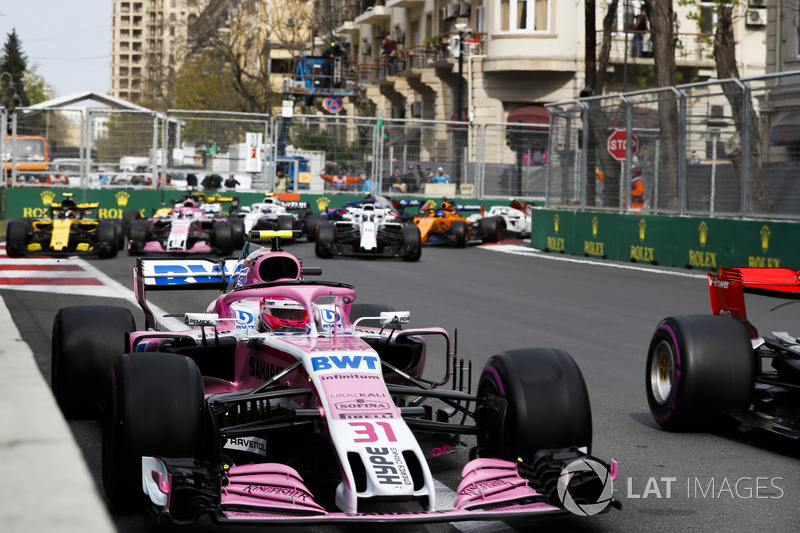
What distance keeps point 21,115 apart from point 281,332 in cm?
2801

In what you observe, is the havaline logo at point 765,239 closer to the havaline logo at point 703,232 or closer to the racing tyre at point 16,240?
the havaline logo at point 703,232

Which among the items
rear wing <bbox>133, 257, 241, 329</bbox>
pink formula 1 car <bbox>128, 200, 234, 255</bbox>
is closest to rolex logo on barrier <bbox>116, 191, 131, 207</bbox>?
pink formula 1 car <bbox>128, 200, 234, 255</bbox>

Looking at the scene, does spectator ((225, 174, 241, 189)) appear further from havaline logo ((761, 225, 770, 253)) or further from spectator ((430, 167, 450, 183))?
havaline logo ((761, 225, 770, 253))

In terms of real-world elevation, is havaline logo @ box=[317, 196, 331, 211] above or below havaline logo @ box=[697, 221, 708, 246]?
above

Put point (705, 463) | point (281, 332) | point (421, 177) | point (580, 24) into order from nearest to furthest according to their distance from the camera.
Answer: point (705, 463) < point (281, 332) < point (421, 177) < point (580, 24)

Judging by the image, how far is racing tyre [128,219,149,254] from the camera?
20.8 metres

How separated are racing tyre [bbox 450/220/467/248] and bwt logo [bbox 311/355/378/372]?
68.6 feet

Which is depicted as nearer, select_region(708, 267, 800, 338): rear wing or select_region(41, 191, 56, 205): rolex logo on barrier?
select_region(708, 267, 800, 338): rear wing

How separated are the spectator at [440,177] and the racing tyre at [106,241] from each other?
16344mm

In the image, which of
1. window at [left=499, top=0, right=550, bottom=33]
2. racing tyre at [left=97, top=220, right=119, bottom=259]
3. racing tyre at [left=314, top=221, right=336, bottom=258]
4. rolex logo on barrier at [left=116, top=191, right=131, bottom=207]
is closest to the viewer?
racing tyre at [left=97, top=220, right=119, bottom=259]

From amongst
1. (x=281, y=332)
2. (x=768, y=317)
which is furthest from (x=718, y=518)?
(x=768, y=317)

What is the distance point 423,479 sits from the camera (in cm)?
432

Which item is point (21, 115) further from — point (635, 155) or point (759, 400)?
point (759, 400)

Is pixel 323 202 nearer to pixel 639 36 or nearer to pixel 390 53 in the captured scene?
pixel 639 36
